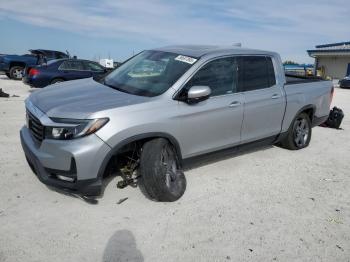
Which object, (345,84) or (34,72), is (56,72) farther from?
(345,84)

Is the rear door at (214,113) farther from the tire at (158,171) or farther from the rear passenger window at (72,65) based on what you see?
the rear passenger window at (72,65)

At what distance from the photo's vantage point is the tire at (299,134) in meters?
6.24

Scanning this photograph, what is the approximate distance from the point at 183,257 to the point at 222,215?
0.91 m

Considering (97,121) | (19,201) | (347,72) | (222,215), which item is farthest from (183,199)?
(347,72)

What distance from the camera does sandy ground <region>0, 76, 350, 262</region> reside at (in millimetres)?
3234

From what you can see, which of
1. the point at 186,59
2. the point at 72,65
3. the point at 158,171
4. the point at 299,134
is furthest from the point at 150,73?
the point at 72,65

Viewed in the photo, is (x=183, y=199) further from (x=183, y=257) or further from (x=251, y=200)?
(x=183, y=257)

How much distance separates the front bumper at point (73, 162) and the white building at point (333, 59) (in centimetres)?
3650

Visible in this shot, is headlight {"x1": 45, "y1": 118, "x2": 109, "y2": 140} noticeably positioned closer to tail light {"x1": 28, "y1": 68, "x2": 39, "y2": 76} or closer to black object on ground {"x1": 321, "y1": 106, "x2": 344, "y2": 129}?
black object on ground {"x1": 321, "y1": 106, "x2": 344, "y2": 129}

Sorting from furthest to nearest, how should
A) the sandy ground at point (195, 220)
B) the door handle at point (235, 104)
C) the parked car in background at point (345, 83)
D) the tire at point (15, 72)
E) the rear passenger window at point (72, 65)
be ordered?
the parked car in background at point (345, 83), the tire at point (15, 72), the rear passenger window at point (72, 65), the door handle at point (235, 104), the sandy ground at point (195, 220)

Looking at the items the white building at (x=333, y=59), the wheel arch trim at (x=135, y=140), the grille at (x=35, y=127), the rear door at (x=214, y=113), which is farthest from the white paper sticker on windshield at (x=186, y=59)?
the white building at (x=333, y=59)

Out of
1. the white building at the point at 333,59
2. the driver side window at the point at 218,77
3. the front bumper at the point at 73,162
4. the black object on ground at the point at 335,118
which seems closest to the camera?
the front bumper at the point at 73,162

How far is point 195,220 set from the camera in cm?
379

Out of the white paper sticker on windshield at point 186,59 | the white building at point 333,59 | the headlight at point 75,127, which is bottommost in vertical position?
the headlight at point 75,127
